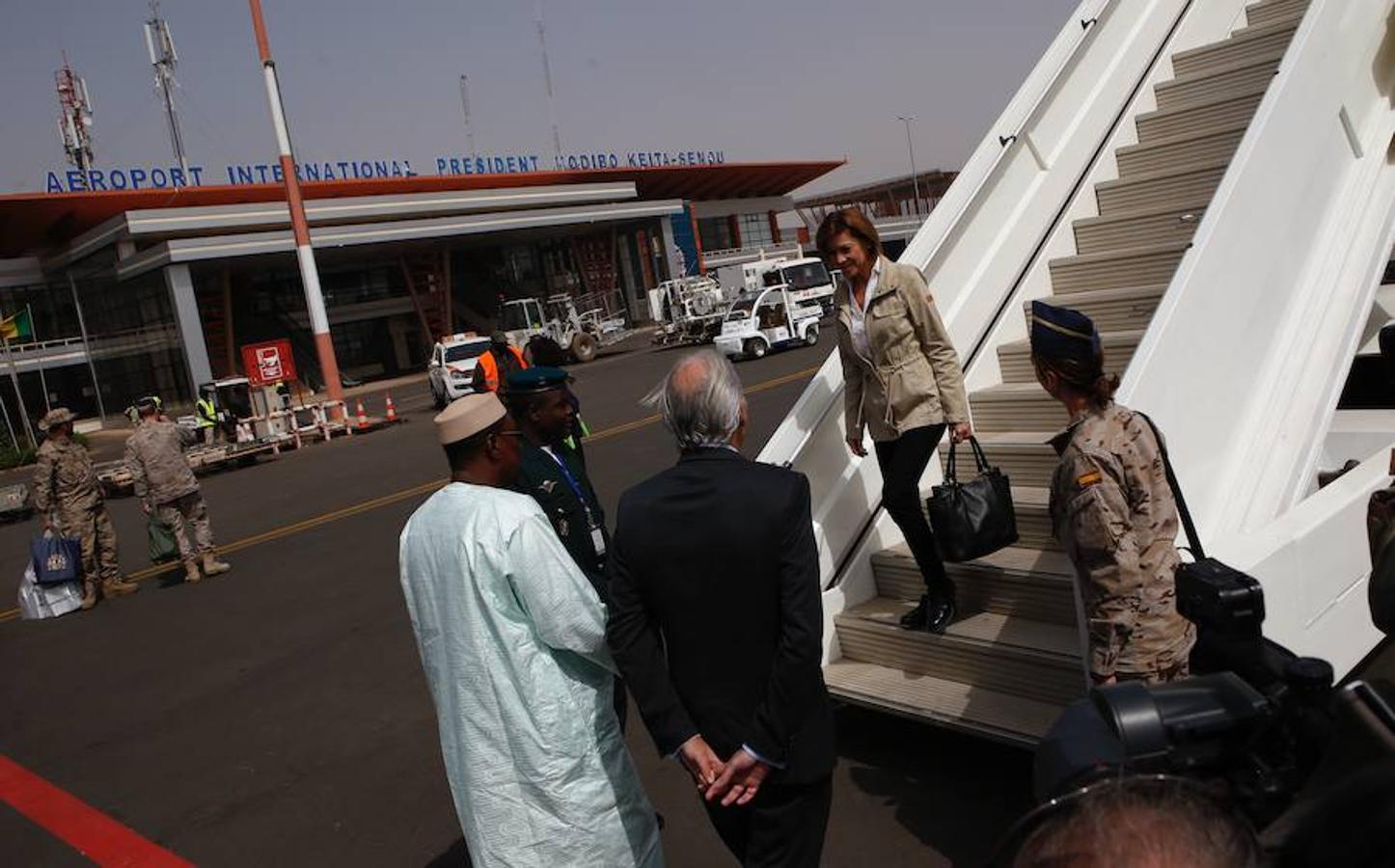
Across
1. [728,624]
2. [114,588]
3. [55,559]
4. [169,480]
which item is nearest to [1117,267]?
[728,624]

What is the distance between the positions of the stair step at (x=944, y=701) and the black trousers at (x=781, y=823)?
116 cm

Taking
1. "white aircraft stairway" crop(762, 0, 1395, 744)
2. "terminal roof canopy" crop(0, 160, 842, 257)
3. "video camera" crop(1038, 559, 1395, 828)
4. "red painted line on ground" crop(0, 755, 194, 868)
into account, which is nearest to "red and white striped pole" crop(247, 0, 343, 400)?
"terminal roof canopy" crop(0, 160, 842, 257)

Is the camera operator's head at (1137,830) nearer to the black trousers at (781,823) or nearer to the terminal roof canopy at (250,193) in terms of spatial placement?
the black trousers at (781,823)

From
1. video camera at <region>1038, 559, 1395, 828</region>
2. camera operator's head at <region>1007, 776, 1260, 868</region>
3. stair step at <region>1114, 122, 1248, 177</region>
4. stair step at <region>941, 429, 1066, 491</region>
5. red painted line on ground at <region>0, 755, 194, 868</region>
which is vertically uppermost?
stair step at <region>1114, 122, 1248, 177</region>

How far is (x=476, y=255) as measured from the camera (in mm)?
47469

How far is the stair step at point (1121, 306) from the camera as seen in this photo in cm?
476

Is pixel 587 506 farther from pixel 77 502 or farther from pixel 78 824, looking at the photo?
pixel 77 502

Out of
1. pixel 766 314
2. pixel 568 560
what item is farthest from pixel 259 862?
pixel 766 314

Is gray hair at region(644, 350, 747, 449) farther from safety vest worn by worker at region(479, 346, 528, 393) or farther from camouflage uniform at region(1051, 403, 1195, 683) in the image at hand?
safety vest worn by worker at region(479, 346, 528, 393)

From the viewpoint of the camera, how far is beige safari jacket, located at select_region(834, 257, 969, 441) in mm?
3875

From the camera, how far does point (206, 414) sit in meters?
20.7

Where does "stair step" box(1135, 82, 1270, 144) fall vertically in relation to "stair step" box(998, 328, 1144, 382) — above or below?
above

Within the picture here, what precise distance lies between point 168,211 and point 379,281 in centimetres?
1260

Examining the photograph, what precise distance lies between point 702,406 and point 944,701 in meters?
1.98
